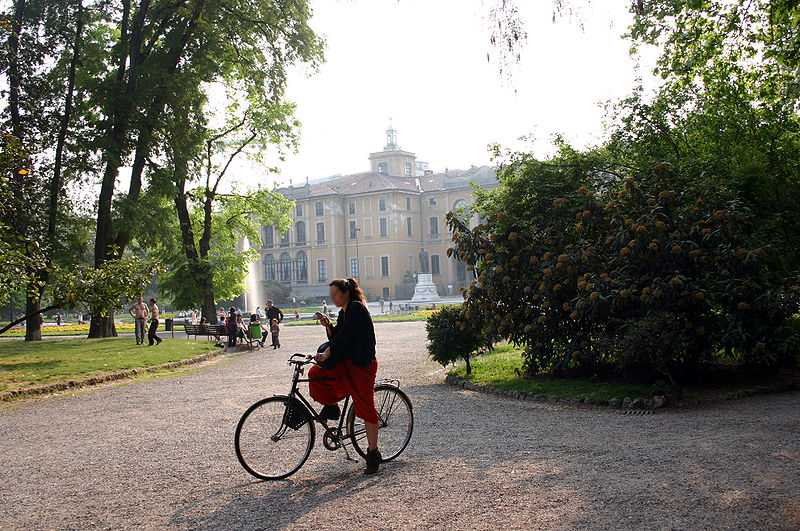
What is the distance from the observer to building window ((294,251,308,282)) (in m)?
83.2

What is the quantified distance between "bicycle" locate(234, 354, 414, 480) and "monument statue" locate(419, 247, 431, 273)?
6916 cm

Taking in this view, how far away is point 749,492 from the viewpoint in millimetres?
4559

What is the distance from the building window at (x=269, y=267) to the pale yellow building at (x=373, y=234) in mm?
61

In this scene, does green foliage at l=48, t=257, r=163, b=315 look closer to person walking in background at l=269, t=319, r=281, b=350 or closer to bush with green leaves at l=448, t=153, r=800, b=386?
bush with green leaves at l=448, t=153, r=800, b=386

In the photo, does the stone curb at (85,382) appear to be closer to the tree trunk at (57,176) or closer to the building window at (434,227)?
the tree trunk at (57,176)

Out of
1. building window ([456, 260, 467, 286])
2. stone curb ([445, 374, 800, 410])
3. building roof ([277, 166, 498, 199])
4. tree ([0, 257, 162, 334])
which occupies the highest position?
building roof ([277, 166, 498, 199])

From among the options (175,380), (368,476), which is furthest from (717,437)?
(175,380)

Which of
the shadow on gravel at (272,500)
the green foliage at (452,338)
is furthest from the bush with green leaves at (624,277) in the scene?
the shadow on gravel at (272,500)

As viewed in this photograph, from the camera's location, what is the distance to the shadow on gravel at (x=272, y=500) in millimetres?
4461

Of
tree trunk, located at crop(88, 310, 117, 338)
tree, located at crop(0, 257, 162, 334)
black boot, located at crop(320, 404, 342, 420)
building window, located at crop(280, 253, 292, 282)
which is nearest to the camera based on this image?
black boot, located at crop(320, 404, 342, 420)

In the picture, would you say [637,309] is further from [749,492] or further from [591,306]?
[749,492]

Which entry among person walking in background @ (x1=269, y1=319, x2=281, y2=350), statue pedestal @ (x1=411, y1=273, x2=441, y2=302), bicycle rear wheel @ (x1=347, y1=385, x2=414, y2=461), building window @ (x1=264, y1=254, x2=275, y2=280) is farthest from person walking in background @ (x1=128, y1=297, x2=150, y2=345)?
building window @ (x1=264, y1=254, x2=275, y2=280)

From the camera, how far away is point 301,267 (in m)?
83.7

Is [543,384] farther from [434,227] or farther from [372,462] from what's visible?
[434,227]
